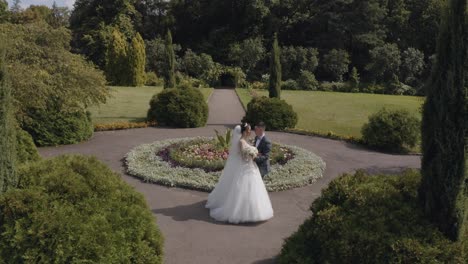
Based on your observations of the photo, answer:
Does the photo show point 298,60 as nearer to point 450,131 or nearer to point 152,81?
point 152,81

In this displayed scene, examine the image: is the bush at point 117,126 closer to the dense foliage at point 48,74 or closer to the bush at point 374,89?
the dense foliage at point 48,74

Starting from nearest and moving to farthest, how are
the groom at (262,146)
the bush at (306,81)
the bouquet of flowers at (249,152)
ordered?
the bouquet of flowers at (249,152) → the groom at (262,146) → the bush at (306,81)

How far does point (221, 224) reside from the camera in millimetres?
8320

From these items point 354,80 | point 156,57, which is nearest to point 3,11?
point 156,57

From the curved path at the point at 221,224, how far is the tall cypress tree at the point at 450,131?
3.04 meters

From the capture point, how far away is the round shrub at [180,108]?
65.4 ft

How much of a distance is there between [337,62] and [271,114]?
3217cm

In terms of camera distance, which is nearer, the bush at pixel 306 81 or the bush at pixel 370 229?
the bush at pixel 370 229

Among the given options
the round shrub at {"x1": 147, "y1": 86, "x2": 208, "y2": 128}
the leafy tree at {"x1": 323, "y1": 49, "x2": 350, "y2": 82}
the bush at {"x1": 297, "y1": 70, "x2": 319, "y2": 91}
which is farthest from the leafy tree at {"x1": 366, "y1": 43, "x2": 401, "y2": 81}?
the round shrub at {"x1": 147, "y1": 86, "x2": 208, "y2": 128}

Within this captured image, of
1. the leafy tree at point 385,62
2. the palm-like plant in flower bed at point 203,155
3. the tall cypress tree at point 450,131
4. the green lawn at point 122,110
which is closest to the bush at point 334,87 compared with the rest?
the leafy tree at point 385,62

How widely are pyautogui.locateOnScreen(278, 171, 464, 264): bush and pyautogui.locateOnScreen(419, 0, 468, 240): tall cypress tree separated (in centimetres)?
29

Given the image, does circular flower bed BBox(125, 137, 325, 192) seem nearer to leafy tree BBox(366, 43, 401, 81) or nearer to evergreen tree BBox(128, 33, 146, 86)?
evergreen tree BBox(128, 33, 146, 86)

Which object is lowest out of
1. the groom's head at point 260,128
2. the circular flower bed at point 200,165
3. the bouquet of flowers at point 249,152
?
the circular flower bed at point 200,165

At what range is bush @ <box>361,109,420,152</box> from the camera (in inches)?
630
